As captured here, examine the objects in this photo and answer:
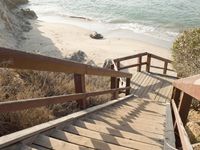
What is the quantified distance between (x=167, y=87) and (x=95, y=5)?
99.3 feet

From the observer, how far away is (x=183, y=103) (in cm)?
454

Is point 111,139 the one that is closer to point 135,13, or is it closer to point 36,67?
point 36,67

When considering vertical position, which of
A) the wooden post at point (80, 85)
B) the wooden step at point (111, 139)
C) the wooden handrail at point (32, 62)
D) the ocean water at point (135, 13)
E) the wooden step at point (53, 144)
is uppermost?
the ocean water at point (135, 13)

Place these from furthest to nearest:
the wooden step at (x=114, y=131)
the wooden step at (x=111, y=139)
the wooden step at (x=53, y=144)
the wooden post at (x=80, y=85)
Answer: the wooden post at (x=80, y=85), the wooden step at (x=114, y=131), the wooden step at (x=111, y=139), the wooden step at (x=53, y=144)

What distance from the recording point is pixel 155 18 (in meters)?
32.9

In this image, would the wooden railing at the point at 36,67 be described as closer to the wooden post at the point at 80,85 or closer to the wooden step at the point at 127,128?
the wooden post at the point at 80,85

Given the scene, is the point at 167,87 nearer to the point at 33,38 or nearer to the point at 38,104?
the point at 38,104

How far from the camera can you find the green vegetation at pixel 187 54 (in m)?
11.2

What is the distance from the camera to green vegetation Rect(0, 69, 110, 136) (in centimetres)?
399

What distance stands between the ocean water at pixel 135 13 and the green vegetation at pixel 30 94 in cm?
1992

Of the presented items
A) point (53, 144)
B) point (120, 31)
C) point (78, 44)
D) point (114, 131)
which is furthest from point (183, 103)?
point (120, 31)

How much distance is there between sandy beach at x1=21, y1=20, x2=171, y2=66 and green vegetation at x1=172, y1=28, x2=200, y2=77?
6.43 metres

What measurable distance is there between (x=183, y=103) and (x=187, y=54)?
24.2 feet

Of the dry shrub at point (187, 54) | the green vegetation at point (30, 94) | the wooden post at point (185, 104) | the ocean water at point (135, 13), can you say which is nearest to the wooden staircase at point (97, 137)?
the wooden post at point (185, 104)
